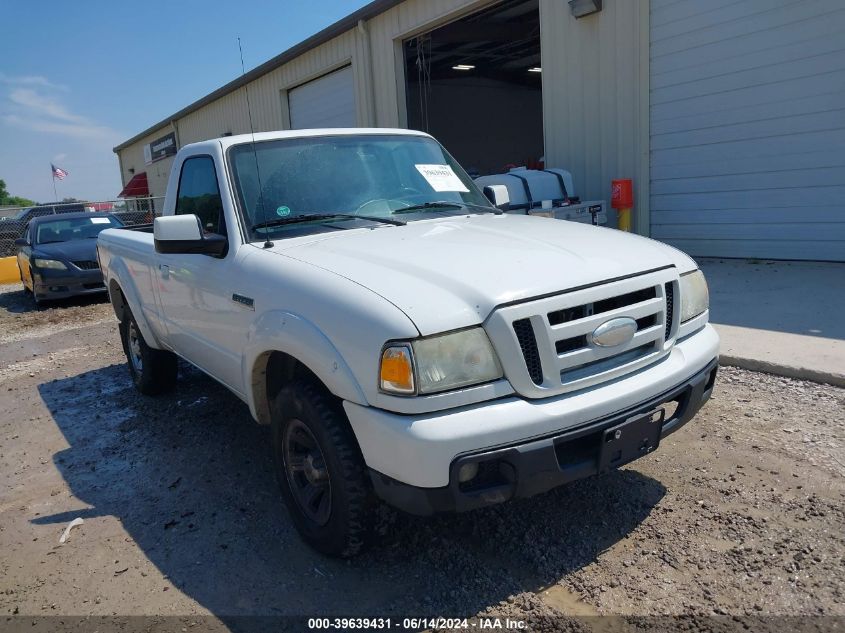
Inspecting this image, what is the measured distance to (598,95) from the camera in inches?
380

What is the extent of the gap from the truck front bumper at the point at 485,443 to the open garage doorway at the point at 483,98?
573 inches

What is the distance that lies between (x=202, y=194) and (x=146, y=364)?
1910 mm

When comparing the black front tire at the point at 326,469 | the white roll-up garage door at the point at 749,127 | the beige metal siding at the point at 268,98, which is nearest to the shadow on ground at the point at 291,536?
the black front tire at the point at 326,469

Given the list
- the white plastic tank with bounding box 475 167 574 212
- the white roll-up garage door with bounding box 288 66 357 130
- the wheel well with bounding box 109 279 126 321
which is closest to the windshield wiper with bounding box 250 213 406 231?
the wheel well with bounding box 109 279 126 321

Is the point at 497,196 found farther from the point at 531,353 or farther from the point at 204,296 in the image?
the point at 531,353

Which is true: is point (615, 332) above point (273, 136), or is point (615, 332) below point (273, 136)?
below

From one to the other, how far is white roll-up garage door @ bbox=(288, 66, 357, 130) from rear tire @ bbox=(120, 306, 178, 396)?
10320 mm

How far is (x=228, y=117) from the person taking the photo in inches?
838

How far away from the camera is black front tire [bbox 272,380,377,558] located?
2.51 meters

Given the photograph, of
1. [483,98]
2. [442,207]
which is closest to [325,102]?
[483,98]

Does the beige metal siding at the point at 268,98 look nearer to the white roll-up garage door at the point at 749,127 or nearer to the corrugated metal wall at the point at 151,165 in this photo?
the corrugated metal wall at the point at 151,165

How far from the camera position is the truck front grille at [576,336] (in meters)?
2.34

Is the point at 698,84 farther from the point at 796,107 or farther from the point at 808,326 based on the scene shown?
the point at 808,326

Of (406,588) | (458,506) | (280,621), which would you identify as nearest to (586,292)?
(458,506)
